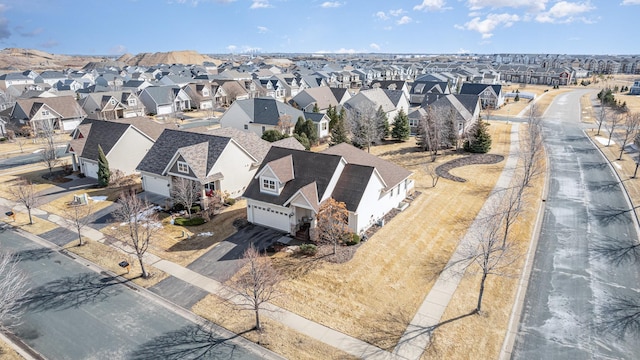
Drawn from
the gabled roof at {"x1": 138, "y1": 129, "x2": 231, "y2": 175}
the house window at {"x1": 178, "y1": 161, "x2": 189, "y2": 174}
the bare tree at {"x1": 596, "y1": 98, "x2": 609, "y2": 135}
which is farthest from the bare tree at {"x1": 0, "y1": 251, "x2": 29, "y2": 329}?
the bare tree at {"x1": 596, "y1": 98, "x2": 609, "y2": 135}

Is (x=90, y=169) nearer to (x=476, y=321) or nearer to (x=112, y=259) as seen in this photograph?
(x=112, y=259)

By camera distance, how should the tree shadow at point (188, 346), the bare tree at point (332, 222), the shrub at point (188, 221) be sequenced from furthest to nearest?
the shrub at point (188, 221) < the bare tree at point (332, 222) < the tree shadow at point (188, 346)

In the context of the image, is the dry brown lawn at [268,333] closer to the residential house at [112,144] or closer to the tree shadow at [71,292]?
the tree shadow at [71,292]

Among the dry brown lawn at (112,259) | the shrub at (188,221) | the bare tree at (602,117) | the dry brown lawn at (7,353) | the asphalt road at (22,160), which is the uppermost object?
the bare tree at (602,117)

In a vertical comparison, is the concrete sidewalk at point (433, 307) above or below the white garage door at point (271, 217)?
below

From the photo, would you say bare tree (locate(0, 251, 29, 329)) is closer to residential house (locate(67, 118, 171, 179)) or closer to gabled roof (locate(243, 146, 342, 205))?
gabled roof (locate(243, 146, 342, 205))

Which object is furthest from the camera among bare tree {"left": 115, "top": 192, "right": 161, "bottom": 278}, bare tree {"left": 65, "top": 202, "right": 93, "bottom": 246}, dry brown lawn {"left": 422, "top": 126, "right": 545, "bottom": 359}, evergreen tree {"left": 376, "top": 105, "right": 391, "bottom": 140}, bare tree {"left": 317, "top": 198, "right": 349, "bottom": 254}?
evergreen tree {"left": 376, "top": 105, "right": 391, "bottom": 140}

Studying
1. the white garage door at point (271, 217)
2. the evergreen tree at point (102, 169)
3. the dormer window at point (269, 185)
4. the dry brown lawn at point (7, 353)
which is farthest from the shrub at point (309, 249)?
the evergreen tree at point (102, 169)
